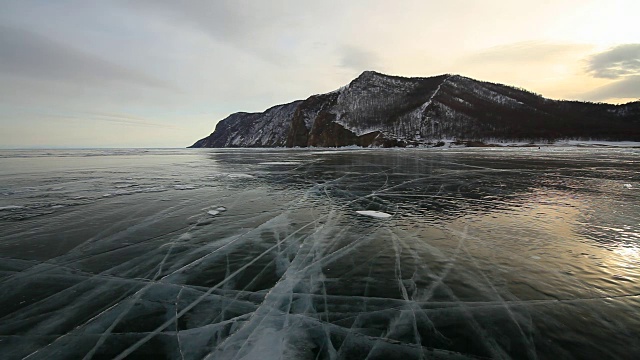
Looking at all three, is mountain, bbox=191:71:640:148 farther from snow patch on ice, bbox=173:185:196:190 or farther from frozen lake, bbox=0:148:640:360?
frozen lake, bbox=0:148:640:360

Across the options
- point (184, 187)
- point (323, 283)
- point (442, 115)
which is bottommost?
point (323, 283)

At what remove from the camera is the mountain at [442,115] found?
128125 millimetres

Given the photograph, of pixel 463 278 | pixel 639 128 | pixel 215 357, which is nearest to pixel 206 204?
pixel 215 357

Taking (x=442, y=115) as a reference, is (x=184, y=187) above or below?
below

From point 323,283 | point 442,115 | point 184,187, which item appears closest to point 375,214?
point 323,283

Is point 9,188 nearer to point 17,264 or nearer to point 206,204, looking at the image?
point 206,204

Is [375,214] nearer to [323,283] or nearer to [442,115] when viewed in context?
[323,283]

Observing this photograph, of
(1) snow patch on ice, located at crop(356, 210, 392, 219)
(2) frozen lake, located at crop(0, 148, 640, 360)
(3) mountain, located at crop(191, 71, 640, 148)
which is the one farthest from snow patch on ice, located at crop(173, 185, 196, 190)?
(3) mountain, located at crop(191, 71, 640, 148)

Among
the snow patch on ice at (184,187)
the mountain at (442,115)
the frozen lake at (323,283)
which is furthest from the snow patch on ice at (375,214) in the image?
the mountain at (442,115)

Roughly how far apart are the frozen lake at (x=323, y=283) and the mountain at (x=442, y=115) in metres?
121

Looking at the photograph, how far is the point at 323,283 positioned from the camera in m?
4.84

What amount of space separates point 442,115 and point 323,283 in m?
149

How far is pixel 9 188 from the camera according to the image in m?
14.6

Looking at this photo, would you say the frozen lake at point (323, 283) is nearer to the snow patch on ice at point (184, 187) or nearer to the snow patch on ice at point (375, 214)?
the snow patch on ice at point (375, 214)
